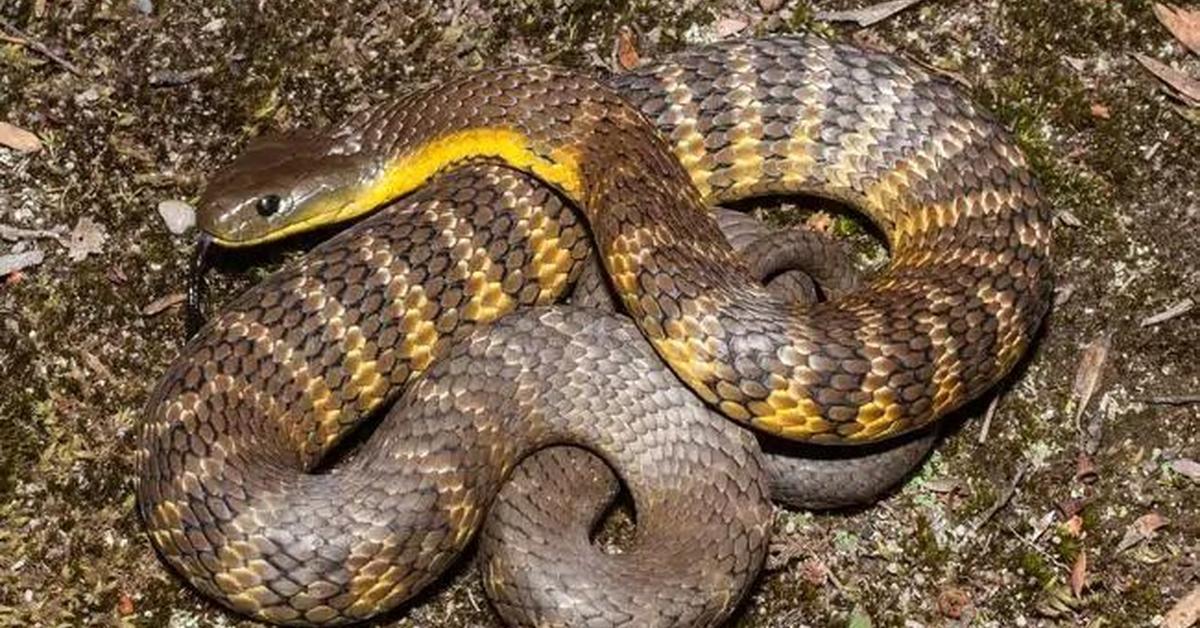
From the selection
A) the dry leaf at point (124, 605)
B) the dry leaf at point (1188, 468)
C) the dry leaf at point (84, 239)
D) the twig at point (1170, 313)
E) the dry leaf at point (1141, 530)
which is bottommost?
the dry leaf at point (124, 605)

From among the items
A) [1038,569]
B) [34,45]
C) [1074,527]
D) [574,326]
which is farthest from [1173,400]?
[34,45]

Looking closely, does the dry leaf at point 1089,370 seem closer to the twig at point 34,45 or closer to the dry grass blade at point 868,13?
the dry grass blade at point 868,13

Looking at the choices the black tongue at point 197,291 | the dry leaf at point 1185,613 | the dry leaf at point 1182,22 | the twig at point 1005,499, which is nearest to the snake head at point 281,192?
the black tongue at point 197,291

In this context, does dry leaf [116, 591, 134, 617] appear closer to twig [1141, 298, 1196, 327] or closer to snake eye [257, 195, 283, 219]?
snake eye [257, 195, 283, 219]

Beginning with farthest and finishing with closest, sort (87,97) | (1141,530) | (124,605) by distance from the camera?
(87,97) → (1141,530) → (124,605)

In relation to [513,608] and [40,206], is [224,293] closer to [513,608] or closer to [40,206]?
[40,206]

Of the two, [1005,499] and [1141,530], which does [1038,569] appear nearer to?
[1005,499]
